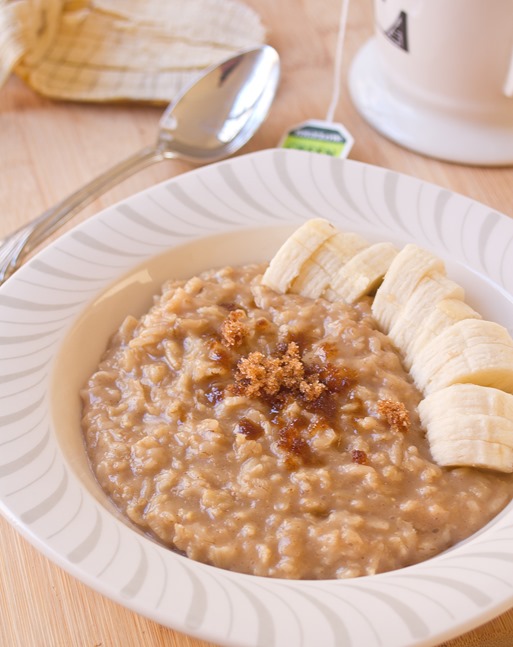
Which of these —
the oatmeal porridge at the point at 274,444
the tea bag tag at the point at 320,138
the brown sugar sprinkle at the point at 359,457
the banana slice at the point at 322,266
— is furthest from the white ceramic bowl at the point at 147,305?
the tea bag tag at the point at 320,138

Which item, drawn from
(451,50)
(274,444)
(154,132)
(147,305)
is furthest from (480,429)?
(154,132)

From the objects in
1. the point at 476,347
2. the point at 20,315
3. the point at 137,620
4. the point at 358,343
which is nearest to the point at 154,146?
the point at 20,315

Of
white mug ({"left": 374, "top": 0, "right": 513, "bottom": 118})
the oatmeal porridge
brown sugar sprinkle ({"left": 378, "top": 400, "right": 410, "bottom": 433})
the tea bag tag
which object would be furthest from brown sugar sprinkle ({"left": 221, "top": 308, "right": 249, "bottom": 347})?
white mug ({"left": 374, "top": 0, "right": 513, "bottom": 118})

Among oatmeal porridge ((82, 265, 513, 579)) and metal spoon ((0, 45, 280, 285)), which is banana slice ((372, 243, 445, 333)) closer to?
oatmeal porridge ((82, 265, 513, 579))

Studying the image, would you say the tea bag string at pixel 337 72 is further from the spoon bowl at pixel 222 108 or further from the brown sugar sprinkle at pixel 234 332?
the brown sugar sprinkle at pixel 234 332

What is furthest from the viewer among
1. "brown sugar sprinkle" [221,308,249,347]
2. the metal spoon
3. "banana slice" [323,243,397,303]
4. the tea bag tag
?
the tea bag tag

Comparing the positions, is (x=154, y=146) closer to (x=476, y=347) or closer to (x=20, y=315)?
(x=20, y=315)
